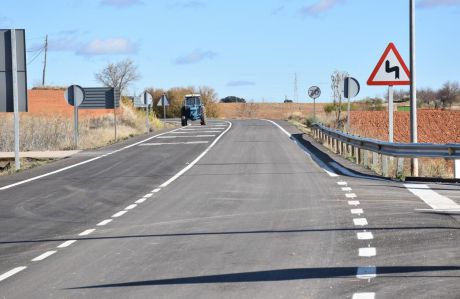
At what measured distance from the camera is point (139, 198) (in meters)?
17.6

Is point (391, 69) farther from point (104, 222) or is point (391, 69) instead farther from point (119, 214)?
point (104, 222)

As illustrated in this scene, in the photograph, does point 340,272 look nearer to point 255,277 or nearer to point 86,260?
point 255,277

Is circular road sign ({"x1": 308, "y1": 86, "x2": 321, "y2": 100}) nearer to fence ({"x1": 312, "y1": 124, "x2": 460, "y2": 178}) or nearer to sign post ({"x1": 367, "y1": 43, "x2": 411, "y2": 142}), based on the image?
fence ({"x1": 312, "y1": 124, "x2": 460, "y2": 178})

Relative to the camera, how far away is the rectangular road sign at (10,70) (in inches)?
1114

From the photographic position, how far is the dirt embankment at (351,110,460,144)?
46453 millimetres

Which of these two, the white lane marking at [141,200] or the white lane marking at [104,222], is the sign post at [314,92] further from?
the white lane marking at [104,222]

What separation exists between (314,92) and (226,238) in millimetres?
30672

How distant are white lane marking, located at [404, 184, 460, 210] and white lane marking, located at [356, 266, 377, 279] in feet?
18.3

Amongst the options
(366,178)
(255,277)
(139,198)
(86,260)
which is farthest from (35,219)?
(366,178)

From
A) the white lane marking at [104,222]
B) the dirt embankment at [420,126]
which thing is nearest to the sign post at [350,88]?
the dirt embankment at [420,126]

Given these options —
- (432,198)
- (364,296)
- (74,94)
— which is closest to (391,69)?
(432,198)

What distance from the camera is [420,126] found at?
54.8 metres

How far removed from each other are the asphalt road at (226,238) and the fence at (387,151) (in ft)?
4.05

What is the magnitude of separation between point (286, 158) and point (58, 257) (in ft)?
59.4
